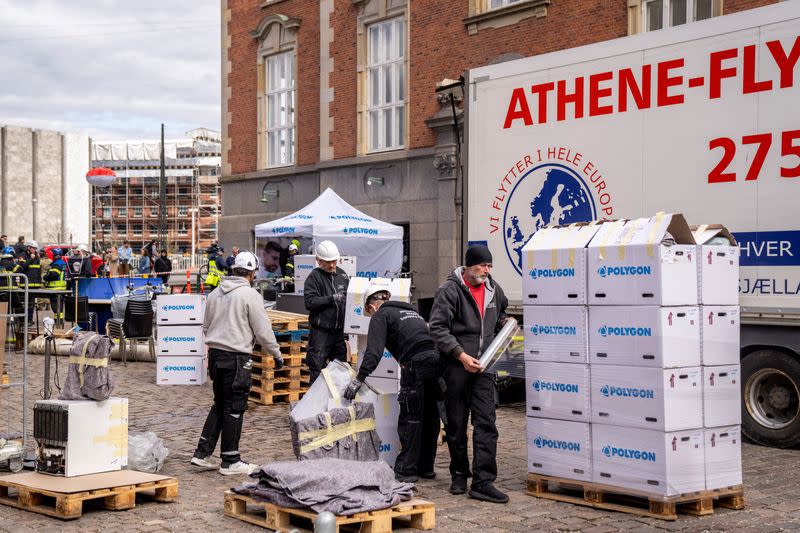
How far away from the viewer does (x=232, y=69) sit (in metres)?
30.2

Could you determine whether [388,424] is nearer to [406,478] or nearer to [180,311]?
[406,478]

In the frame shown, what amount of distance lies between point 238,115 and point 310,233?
1070cm

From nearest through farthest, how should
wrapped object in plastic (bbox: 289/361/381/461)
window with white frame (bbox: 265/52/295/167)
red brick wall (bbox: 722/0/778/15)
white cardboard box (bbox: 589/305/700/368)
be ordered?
white cardboard box (bbox: 589/305/700/368)
wrapped object in plastic (bbox: 289/361/381/461)
red brick wall (bbox: 722/0/778/15)
window with white frame (bbox: 265/52/295/167)

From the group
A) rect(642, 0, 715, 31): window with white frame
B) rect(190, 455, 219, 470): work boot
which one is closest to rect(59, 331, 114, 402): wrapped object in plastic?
rect(190, 455, 219, 470): work boot

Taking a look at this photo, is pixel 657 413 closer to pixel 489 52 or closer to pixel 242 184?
pixel 489 52

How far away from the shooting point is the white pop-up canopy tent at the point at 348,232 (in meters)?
20.7

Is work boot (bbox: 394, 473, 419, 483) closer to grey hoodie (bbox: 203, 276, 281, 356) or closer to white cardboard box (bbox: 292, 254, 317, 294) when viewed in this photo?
grey hoodie (bbox: 203, 276, 281, 356)

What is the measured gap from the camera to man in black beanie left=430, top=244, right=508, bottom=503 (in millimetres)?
8188

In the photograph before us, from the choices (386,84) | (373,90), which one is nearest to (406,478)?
(386,84)

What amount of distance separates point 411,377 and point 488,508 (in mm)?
1450

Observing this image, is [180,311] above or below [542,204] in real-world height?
below

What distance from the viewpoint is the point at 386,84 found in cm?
2536

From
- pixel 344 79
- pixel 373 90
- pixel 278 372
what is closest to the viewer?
pixel 278 372

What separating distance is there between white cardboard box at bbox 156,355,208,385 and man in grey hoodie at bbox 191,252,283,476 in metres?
6.39
